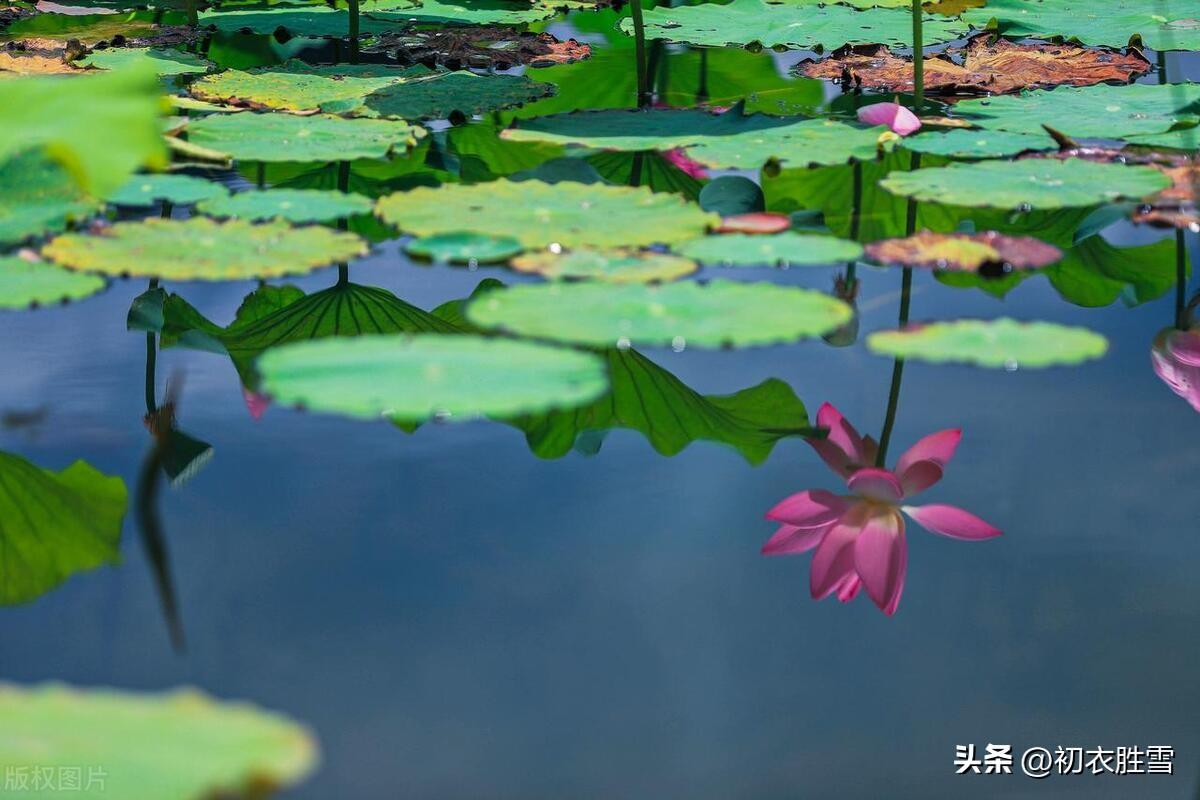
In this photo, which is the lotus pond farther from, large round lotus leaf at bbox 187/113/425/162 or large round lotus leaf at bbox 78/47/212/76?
large round lotus leaf at bbox 78/47/212/76

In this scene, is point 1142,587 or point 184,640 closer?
point 184,640

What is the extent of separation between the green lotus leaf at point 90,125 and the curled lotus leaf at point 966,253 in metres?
1.22

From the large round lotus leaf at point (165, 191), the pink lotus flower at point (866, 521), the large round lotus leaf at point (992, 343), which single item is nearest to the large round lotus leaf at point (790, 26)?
the large round lotus leaf at point (165, 191)

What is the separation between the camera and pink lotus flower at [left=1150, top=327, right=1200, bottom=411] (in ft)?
5.78

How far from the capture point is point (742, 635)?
47.4 inches

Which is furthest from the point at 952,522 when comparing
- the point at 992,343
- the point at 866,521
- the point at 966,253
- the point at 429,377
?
the point at 966,253

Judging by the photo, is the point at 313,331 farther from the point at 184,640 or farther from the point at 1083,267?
the point at 1083,267

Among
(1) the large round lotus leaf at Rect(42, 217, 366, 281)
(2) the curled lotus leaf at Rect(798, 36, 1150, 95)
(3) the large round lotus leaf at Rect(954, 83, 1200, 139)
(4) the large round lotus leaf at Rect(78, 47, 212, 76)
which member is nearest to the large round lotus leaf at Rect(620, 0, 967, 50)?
(2) the curled lotus leaf at Rect(798, 36, 1150, 95)

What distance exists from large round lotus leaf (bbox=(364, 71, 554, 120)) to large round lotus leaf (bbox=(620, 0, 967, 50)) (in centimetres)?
93

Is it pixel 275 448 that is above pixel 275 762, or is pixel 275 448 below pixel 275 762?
below

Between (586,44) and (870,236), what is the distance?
109 inches

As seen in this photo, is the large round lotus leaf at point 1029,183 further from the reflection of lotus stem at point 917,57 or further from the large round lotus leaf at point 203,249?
the large round lotus leaf at point 203,249

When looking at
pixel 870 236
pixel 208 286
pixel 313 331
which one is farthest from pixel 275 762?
pixel 870 236

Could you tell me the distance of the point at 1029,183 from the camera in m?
2.40
